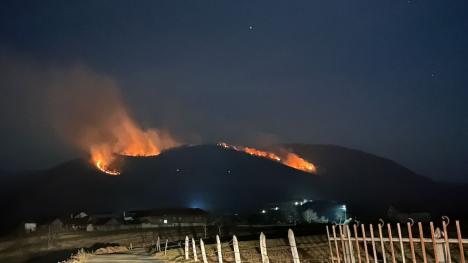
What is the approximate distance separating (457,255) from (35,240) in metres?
70.7

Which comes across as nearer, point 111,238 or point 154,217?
point 111,238

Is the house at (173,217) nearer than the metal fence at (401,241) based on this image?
No

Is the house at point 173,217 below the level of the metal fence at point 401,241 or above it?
above

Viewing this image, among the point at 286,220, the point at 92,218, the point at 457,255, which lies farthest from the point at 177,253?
the point at 92,218

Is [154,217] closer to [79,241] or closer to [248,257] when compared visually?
[79,241]

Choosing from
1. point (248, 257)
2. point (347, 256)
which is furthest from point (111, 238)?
point (347, 256)

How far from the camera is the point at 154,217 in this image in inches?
5399

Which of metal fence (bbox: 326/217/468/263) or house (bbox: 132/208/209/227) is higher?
house (bbox: 132/208/209/227)

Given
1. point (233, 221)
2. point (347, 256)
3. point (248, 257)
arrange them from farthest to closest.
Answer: point (233, 221) < point (248, 257) < point (347, 256)

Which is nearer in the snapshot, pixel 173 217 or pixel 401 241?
pixel 401 241

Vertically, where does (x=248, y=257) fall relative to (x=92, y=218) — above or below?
below

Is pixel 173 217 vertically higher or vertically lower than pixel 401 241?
higher

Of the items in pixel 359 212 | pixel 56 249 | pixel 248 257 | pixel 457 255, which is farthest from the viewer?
pixel 359 212

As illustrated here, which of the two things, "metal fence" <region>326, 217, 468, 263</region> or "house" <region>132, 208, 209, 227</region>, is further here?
"house" <region>132, 208, 209, 227</region>
